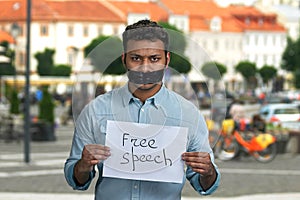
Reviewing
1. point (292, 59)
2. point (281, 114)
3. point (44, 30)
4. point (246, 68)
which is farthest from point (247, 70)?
point (281, 114)

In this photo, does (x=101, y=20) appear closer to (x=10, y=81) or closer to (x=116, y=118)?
(x=10, y=81)

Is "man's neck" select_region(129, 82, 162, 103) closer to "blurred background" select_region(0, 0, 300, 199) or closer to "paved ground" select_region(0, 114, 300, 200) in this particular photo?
"paved ground" select_region(0, 114, 300, 200)

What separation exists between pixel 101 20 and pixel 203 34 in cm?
1019

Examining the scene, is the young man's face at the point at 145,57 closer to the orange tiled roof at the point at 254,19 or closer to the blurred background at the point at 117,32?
the blurred background at the point at 117,32

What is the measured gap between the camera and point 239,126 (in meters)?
20.2

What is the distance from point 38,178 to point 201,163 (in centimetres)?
1141

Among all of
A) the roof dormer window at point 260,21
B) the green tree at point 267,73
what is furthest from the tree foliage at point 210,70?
the roof dormer window at point 260,21

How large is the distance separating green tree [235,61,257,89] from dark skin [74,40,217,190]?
273ft

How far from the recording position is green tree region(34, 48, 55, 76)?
284 ft

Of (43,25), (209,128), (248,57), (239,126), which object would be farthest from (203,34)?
(209,128)

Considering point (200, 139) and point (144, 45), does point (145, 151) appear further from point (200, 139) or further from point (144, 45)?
point (144, 45)

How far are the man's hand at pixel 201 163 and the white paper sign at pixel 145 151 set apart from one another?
59 millimetres

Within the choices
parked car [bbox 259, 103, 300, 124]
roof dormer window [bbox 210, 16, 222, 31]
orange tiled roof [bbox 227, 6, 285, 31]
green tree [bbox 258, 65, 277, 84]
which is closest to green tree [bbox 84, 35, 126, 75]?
parked car [bbox 259, 103, 300, 124]

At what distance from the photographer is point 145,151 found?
143 inches
